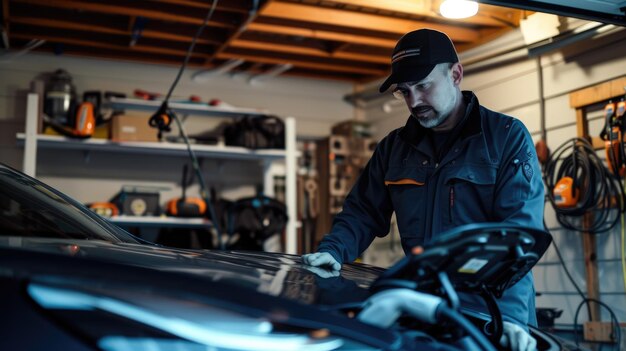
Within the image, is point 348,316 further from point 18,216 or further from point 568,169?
point 568,169

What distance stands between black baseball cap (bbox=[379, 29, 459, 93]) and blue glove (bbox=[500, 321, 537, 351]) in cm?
117

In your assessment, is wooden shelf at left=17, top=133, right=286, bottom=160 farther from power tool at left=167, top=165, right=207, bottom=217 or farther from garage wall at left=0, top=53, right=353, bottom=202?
power tool at left=167, top=165, right=207, bottom=217

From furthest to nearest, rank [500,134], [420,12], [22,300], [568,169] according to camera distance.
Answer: [420,12] → [568,169] → [500,134] → [22,300]

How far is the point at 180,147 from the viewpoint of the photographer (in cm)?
697

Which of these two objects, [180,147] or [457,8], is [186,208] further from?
[457,8]

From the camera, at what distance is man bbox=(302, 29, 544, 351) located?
2480mm

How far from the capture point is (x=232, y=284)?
4.36ft

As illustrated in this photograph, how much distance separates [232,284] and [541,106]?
5.21 m

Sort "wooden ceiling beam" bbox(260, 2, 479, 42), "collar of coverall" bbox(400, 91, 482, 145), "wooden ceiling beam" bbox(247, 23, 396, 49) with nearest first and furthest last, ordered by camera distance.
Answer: "collar of coverall" bbox(400, 91, 482, 145) < "wooden ceiling beam" bbox(260, 2, 479, 42) < "wooden ceiling beam" bbox(247, 23, 396, 49)

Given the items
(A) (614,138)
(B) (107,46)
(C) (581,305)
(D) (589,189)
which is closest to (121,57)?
(B) (107,46)

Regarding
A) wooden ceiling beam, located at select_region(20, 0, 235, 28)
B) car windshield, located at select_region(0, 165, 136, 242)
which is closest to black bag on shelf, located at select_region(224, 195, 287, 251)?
wooden ceiling beam, located at select_region(20, 0, 235, 28)

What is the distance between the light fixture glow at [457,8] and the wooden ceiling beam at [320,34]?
5.65 ft

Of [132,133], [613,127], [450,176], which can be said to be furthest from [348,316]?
[132,133]

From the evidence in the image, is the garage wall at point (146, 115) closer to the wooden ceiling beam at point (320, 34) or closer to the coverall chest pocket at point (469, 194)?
the wooden ceiling beam at point (320, 34)
